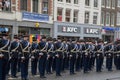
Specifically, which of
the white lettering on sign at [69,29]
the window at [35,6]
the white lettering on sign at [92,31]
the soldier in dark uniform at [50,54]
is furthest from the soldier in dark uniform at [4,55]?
the white lettering on sign at [92,31]

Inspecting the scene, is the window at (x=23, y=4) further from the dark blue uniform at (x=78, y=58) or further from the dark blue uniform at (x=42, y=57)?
the dark blue uniform at (x=42, y=57)

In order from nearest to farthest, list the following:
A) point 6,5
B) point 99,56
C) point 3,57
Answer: point 3,57 < point 99,56 < point 6,5

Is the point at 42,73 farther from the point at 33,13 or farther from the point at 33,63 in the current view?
the point at 33,13

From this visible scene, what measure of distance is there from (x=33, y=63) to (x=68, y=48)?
3102 mm

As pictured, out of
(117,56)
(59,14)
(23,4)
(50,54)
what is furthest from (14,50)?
(59,14)

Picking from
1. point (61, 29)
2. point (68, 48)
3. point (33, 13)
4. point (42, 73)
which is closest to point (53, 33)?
point (61, 29)

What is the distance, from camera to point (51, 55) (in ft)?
65.1

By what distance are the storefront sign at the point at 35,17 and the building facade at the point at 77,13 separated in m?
1.99

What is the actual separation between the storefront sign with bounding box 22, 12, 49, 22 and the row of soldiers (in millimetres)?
17106

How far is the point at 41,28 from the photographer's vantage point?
4462 centimetres

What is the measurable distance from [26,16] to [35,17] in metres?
1.43

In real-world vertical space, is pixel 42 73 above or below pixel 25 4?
below

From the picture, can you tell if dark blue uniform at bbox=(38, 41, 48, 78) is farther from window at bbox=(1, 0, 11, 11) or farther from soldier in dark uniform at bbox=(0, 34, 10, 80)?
window at bbox=(1, 0, 11, 11)

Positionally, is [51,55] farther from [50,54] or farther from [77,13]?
[77,13]
